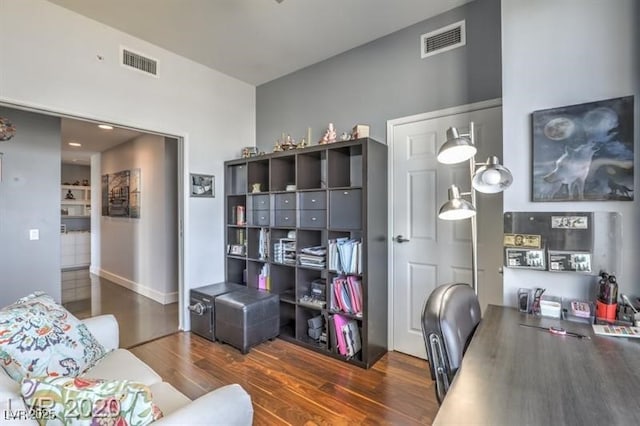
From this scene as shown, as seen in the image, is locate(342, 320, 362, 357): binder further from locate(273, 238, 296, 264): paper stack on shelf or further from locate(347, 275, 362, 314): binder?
locate(273, 238, 296, 264): paper stack on shelf

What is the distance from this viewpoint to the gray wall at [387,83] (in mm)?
2244

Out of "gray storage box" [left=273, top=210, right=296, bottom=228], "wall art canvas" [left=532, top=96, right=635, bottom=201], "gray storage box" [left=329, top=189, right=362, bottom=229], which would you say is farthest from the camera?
"gray storage box" [left=273, top=210, right=296, bottom=228]

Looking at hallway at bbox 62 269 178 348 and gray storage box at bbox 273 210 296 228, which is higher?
gray storage box at bbox 273 210 296 228

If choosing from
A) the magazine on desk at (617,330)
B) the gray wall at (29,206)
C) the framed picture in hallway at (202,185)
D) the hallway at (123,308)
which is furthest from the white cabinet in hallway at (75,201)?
the magazine on desk at (617,330)

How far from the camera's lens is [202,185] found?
3.29 meters

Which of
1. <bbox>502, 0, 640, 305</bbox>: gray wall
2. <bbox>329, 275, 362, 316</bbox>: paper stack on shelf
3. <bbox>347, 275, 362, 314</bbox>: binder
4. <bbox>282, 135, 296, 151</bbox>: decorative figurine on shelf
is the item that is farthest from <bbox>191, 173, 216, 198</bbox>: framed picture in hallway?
<bbox>502, 0, 640, 305</bbox>: gray wall

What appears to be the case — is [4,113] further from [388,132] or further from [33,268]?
[388,132]

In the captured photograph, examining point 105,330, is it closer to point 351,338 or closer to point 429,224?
point 351,338

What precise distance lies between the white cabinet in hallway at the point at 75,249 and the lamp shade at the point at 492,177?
7778mm

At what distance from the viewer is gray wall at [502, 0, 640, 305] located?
1.44 meters

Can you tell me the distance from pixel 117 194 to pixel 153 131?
3.03 m

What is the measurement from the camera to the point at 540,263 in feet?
5.30

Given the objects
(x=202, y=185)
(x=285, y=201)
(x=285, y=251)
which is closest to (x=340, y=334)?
(x=285, y=251)

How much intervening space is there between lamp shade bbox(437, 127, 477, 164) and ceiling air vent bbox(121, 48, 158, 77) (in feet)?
9.03
